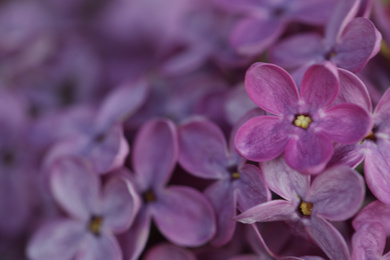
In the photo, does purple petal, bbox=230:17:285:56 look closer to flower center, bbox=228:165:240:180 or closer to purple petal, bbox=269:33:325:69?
purple petal, bbox=269:33:325:69

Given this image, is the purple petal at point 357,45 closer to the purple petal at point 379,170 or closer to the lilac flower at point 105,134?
the purple petal at point 379,170

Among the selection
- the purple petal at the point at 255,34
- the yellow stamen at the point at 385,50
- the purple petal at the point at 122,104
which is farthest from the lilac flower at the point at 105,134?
the yellow stamen at the point at 385,50

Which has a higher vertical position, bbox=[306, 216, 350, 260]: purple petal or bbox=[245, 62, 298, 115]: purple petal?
bbox=[245, 62, 298, 115]: purple petal

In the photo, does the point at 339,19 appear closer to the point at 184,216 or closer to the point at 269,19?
the point at 269,19

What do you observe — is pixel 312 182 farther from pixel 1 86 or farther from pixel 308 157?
pixel 1 86

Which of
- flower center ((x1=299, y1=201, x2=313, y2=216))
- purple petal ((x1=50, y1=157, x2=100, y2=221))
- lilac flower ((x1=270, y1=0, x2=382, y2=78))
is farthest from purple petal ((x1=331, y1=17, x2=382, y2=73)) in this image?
purple petal ((x1=50, y1=157, x2=100, y2=221))

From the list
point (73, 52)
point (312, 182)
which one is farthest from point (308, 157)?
point (73, 52)

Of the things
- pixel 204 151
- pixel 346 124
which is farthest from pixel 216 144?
pixel 346 124
